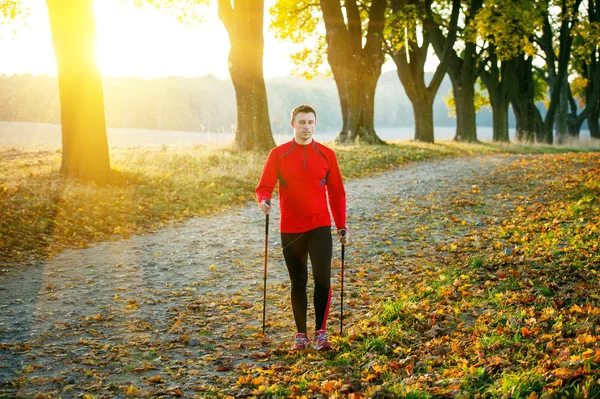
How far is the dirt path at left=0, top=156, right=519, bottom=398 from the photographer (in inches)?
189

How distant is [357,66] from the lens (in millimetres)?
24531

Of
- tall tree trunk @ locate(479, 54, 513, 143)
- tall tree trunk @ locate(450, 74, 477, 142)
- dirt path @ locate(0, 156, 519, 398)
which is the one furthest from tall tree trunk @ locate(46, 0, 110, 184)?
tall tree trunk @ locate(479, 54, 513, 143)

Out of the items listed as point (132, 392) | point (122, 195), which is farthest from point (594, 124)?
point (132, 392)

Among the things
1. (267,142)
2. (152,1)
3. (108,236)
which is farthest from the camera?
(267,142)

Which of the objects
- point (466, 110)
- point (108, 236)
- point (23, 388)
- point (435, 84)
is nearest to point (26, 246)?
point (108, 236)

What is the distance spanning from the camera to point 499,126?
3288 centimetres

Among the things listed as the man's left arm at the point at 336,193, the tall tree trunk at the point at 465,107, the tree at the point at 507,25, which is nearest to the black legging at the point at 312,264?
the man's left arm at the point at 336,193

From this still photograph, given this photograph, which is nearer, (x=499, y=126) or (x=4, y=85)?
(x=499, y=126)

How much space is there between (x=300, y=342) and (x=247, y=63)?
47.6 ft

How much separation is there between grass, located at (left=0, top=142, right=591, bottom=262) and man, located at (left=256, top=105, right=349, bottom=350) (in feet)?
15.8

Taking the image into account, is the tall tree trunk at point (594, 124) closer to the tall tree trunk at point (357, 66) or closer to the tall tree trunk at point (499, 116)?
the tall tree trunk at point (499, 116)

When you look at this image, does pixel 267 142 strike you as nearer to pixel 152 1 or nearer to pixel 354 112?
pixel 152 1

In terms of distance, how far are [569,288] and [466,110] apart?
25964mm

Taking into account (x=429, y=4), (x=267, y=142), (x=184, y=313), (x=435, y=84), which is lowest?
(x=184, y=313)
